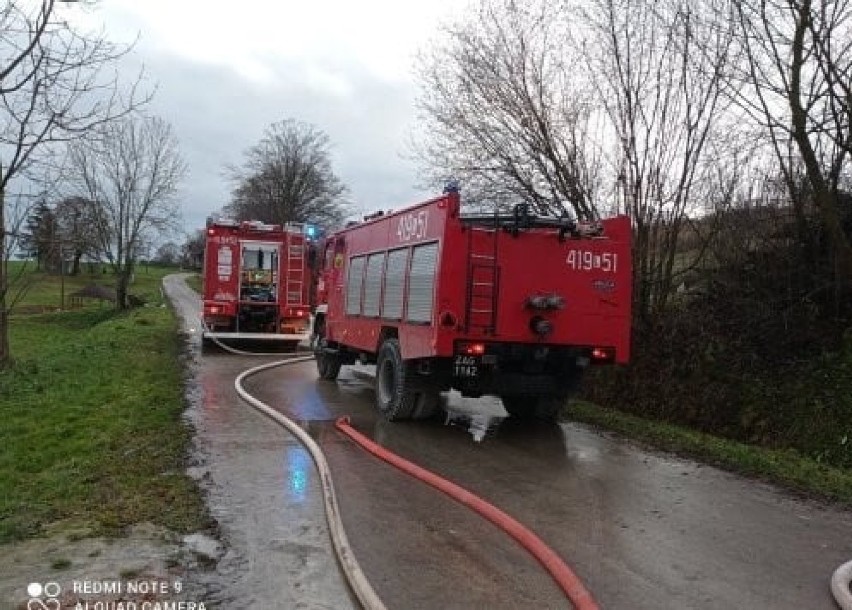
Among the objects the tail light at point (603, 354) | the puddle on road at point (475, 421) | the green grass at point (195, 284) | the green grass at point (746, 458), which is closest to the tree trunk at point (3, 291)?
the puddle on road at point (475, 421)

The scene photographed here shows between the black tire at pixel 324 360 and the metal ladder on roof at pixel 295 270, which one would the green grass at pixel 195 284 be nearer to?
the metal ladder on roof at pixel 295 270

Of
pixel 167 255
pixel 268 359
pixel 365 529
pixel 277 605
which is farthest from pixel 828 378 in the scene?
pixel 167 255

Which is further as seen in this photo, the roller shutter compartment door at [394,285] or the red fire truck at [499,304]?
the roller shutter compartment door at [394,285]

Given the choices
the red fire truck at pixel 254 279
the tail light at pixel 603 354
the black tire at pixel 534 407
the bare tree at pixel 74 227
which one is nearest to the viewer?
the tail light at pixel 603 354

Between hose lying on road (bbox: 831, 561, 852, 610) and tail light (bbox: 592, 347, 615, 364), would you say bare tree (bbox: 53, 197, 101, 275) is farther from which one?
hose lying on road (bbox: 831, 561, 852, 610)

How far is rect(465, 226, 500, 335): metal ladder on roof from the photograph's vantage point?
32.4ft

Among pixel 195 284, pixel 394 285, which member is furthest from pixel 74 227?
pixel 195 284

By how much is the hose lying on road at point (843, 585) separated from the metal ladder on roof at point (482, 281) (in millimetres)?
5048

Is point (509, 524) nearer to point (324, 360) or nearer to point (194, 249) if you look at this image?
point (324, 360)

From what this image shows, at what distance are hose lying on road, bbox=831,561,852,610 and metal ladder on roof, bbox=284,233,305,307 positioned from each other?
59.7ft

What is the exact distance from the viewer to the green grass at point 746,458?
809 centimetres

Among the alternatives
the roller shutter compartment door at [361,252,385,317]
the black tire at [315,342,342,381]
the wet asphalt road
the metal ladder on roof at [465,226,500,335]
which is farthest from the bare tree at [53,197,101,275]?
the metal ladder on roof at [465,226,500,335]

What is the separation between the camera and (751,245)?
1405 cm

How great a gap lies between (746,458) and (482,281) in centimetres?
346
